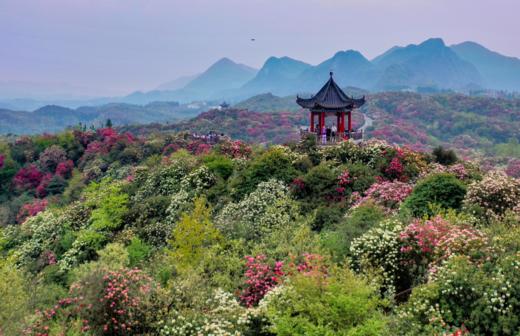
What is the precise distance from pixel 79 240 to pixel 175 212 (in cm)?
428

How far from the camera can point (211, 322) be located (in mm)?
8695

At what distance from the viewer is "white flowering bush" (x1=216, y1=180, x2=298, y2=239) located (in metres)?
15.2

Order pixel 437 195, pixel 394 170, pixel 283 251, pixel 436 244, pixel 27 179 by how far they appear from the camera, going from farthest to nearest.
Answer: pixel 27 179, pixel 394 170, pixel 437 195, pixel 283 251, pixel 436 244

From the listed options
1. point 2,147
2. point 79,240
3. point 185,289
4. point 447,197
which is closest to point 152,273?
point 185,289

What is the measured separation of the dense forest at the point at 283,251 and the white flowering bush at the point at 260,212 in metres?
0.07

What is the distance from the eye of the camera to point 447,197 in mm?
13953

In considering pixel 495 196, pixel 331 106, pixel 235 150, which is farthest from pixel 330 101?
pixel 495 196

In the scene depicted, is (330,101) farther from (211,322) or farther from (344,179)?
(211,322)

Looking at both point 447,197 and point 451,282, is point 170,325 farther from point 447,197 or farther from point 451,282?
point 447,197

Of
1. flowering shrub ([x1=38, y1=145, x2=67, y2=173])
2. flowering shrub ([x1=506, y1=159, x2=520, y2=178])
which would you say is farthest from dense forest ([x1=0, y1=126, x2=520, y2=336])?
flowering shrub ([x1=506, y1=159, x2=520, y2=178])

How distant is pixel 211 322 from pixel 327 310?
228 cm

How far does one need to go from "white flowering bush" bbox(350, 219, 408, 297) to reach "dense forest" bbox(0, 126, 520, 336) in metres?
0.03

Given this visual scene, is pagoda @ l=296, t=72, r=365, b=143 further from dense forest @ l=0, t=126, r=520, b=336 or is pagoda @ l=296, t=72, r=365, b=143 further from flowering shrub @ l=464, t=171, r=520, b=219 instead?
flowering shrub @ l=464, t=171, r=520, b=219

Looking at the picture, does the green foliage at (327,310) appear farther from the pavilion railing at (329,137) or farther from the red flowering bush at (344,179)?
the pavilion railing at (329,137)
